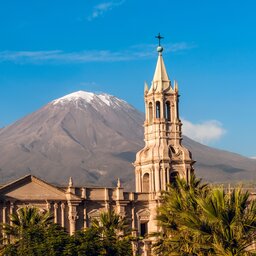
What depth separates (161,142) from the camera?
7894 centimetres

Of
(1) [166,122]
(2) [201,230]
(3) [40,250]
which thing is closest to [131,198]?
(1) [166,122]

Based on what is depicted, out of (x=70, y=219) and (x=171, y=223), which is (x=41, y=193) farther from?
(x=171, y=223)

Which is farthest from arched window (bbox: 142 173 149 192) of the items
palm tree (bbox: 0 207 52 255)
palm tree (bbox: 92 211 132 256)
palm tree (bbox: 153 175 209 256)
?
palm tree (bbox: 153 175 209 256)

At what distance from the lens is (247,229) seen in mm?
37781

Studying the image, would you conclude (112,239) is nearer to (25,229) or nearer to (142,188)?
(25,229)

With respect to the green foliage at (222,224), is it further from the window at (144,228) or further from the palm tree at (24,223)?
the window at (144,228)

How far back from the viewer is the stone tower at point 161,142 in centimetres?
7788

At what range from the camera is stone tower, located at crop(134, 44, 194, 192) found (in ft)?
255

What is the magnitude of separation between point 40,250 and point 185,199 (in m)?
12.2

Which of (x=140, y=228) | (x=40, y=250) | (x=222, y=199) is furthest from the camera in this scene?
(x=140, y=228)

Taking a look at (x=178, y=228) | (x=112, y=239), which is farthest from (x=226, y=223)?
(x=112, y=239)

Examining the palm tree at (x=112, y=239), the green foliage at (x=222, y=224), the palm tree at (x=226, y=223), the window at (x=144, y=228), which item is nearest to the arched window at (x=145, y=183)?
the window at (x=144, y=228)

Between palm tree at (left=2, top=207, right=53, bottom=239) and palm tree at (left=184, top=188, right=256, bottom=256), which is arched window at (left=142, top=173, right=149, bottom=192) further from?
palm tree at (left=184, top=188, right=256, bottom=256)

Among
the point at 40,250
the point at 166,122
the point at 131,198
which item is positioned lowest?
the point at 40,250
